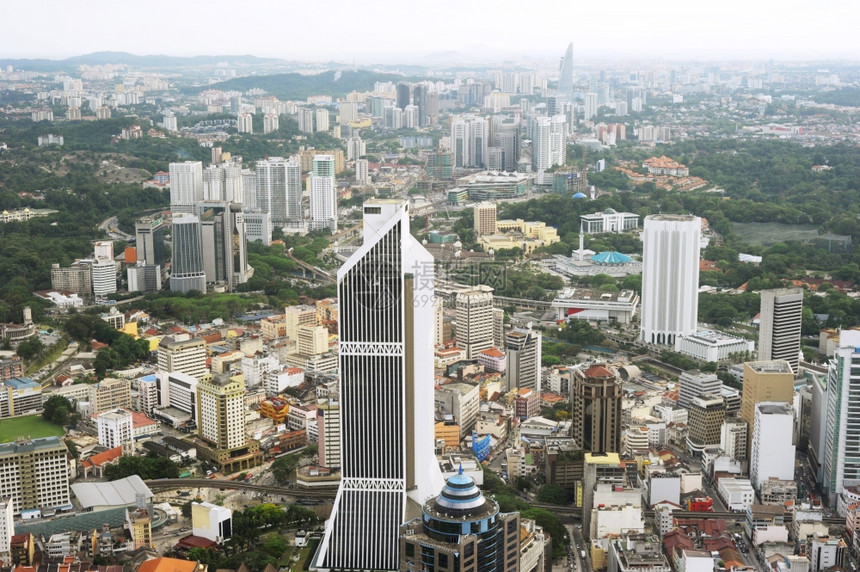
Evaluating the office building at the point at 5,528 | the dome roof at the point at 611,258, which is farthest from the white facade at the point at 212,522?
the dome roof at the point at 611,258

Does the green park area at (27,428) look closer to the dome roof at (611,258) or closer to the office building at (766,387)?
the office building at (766,387)

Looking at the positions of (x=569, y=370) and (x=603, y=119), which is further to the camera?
(x=603, y=119)

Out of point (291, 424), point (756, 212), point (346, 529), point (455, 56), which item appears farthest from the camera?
point (455, 56)

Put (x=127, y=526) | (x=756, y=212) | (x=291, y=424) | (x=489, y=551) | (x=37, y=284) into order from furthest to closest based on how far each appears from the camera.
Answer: (x=756, y=212) < (x=37, y=284) < (x=291, y=424) < (x=127, y=526) < (x=489, y=551)

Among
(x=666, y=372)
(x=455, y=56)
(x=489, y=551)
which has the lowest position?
(x=666, y=372)

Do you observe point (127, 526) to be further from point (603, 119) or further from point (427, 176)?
point (603, 119)

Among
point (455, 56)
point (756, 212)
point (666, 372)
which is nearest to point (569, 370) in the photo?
point (666, 372)

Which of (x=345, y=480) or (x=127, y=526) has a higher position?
(x=345, y=480)

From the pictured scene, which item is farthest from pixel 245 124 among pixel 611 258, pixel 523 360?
pixel 523 360
